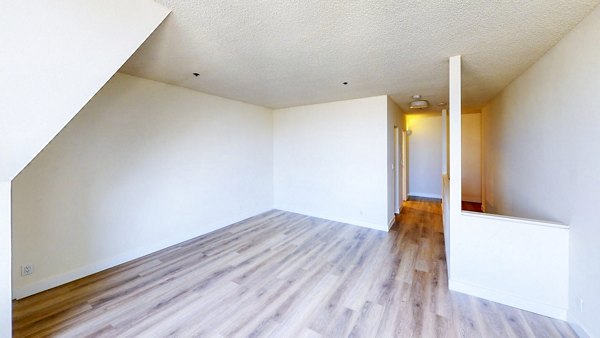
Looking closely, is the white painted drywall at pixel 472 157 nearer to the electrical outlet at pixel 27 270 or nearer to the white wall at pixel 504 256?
the white wall at pixel 504 256

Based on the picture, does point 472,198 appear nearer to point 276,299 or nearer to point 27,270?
→ point 276,299

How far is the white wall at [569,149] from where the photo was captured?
1.72 m

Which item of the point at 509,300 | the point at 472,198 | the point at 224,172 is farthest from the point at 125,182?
the point at 472,198

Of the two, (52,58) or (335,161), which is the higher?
(52,58)

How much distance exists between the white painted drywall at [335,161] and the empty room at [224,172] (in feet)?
0.22

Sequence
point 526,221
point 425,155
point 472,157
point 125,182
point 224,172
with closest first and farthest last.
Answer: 1. point 526,221
2. point 125,182
3. point 224,172
4. point 472,157
5. point 425,155

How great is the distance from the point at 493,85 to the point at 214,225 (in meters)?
5.28

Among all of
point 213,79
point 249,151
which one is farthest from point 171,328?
point 249,151

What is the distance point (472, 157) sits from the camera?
666 cm

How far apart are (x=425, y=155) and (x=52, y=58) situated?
8211 mm

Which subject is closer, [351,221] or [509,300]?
[509,300]

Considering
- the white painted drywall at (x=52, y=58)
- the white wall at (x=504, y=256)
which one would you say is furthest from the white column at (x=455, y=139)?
the white painted drywall at (x=52, y=58)

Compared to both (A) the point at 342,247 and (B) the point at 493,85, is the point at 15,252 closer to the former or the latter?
(A) the point at 342,247

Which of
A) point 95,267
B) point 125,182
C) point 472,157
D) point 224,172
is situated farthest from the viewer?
point 472,157
